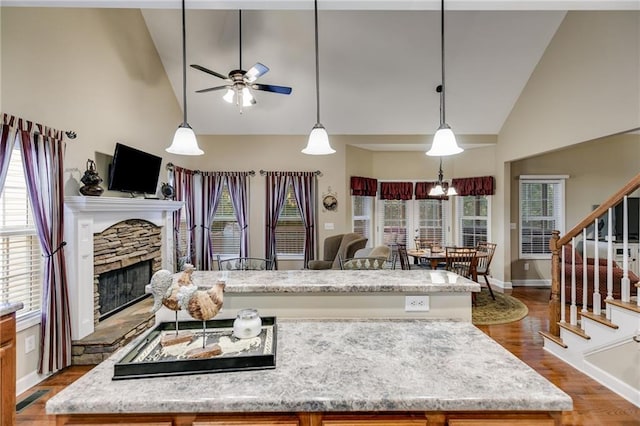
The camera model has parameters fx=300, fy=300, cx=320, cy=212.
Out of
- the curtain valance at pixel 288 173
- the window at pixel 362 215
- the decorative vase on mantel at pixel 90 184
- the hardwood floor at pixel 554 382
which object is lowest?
the hardwood floor at pixel 554 382

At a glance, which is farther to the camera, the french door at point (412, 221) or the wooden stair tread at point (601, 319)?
the french door at point (412, 221)

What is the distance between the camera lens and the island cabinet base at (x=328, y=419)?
900mm

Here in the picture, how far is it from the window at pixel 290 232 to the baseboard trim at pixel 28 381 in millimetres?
3624

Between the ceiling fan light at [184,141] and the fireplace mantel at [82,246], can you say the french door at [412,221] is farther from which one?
the ceiling fan light at [184,141]

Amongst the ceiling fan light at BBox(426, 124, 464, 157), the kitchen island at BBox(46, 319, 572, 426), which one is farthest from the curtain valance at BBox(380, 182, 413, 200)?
the kitchen island at BBox(46, 319, 572, 426)

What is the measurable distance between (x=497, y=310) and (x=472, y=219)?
233 centimetres

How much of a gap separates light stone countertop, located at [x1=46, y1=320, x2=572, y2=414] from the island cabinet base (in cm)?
3

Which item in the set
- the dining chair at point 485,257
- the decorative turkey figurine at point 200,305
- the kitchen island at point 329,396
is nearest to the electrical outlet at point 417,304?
the kitchen island at point 329,396

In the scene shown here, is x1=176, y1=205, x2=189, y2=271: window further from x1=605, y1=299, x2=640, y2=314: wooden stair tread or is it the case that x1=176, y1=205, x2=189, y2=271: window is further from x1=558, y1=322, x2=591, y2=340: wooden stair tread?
x1=605, y1=299, x2=640, y2=314: wooden stair tread

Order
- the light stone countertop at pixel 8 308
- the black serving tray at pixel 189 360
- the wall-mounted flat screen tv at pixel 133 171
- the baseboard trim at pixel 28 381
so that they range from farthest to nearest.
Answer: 1. the wall-mounted flat screen tv at pixel 133 171
2. the baseboard trim at pixel 28 381
3. the light stone countertop at pixel 8 308
4. the black serving tray at pixel 189 360

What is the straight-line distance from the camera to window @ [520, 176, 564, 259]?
563 centimetres

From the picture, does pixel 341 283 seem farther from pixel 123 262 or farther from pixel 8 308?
pixel 123 262

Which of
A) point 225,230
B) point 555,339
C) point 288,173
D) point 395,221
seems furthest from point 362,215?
point 555,339

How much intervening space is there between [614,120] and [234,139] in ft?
17.8
